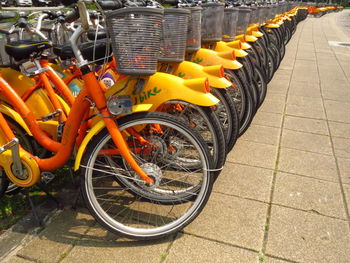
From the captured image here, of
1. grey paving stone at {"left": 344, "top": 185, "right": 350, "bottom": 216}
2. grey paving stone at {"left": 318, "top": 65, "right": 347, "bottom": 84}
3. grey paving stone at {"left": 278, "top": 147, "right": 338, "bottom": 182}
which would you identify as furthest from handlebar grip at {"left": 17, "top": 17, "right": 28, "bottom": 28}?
grey paving stone at {"left": 318, "top": 65, "right": 347, "bottom": 84}

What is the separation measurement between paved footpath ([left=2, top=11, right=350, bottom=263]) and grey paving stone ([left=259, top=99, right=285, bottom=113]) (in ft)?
1.79

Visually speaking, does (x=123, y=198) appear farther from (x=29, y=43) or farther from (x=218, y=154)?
(x=29, y=43)

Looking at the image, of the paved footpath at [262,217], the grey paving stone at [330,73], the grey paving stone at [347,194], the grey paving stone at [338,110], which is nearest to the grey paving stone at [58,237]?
the paved footpath at [262,217]

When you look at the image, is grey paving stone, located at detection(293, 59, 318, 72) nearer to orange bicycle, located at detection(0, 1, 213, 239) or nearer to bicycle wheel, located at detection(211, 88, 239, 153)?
bicycle wheel, located at detection(211, 88, 239, 153)

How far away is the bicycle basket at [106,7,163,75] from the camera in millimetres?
1898

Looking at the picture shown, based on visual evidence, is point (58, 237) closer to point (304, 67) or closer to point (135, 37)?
point (135, 37)

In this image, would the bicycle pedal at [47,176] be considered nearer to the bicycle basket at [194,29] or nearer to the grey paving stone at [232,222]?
the grey paving stone at [232,222]

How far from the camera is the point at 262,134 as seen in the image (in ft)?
13.8

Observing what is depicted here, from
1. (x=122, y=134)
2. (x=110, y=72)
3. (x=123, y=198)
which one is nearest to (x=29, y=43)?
(x=110, y=72)

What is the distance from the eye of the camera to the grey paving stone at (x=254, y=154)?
349 cm

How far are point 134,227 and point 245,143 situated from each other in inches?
76.3

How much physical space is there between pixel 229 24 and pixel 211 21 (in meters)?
0.61

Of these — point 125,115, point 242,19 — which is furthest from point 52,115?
point 242,19

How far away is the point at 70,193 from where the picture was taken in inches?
116
